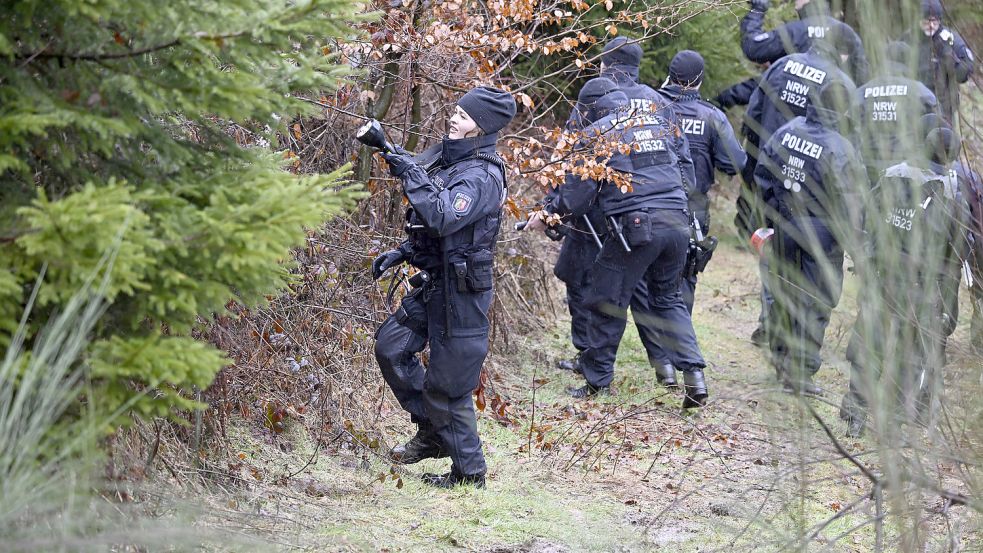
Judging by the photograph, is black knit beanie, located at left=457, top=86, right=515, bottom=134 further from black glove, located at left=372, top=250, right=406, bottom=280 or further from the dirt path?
the dirt path

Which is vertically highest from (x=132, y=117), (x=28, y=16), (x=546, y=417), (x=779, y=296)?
(x=28, y=16)

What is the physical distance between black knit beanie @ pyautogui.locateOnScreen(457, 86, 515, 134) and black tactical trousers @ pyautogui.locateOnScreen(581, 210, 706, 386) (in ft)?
7.60

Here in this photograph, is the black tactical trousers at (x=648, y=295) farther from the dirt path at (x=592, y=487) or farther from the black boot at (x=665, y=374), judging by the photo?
the dirt path at (x=592, y=487)

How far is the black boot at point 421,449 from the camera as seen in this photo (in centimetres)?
560

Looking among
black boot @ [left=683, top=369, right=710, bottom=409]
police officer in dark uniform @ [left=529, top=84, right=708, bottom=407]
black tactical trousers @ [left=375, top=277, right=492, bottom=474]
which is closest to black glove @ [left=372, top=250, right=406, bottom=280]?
black tactical trousers @ [left=375, top=277, right=492, bottom=474]

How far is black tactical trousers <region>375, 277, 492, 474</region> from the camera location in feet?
16.8

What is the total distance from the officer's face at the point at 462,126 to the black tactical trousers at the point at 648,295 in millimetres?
2427

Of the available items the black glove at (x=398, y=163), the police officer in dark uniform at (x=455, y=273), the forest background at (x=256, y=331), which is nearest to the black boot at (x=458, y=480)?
the police officer in dark uniform at (x=455, y=273)

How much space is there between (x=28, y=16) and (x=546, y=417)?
500 centimetres

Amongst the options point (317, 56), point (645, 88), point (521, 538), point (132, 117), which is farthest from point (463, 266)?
point (645, 88)

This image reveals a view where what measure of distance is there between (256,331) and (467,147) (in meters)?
1.66

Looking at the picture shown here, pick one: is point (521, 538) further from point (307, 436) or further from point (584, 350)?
point (584, 350)

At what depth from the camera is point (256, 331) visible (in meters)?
5.79

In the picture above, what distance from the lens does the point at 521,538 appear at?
15.9 ft
